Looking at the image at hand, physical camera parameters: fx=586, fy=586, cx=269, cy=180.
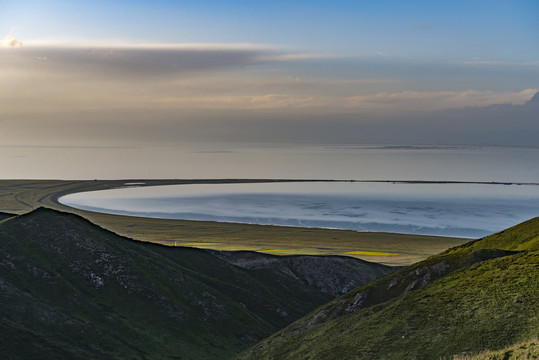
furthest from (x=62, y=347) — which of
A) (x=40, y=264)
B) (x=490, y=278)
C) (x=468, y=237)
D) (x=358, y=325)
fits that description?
(x=468, y=237)

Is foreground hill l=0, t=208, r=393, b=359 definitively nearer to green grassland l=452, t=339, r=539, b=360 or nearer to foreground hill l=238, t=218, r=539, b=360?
foreground hill l=238, t=218, r=539, b=360

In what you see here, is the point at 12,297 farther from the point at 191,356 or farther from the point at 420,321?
the point at 420,321

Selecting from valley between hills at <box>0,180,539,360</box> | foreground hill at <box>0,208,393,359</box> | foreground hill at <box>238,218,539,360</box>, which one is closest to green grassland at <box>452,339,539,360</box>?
valley between hills at <box>0,180,539,360</box>

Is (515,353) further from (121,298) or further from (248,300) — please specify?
(248,300)

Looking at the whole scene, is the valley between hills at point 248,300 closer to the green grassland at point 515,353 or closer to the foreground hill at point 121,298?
the green grassland at point 515,353

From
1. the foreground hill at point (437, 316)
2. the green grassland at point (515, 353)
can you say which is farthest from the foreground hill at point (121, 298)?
the green grassland at point (515, 353)

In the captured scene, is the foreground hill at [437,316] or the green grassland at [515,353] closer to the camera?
the green grassland at [515,353]
